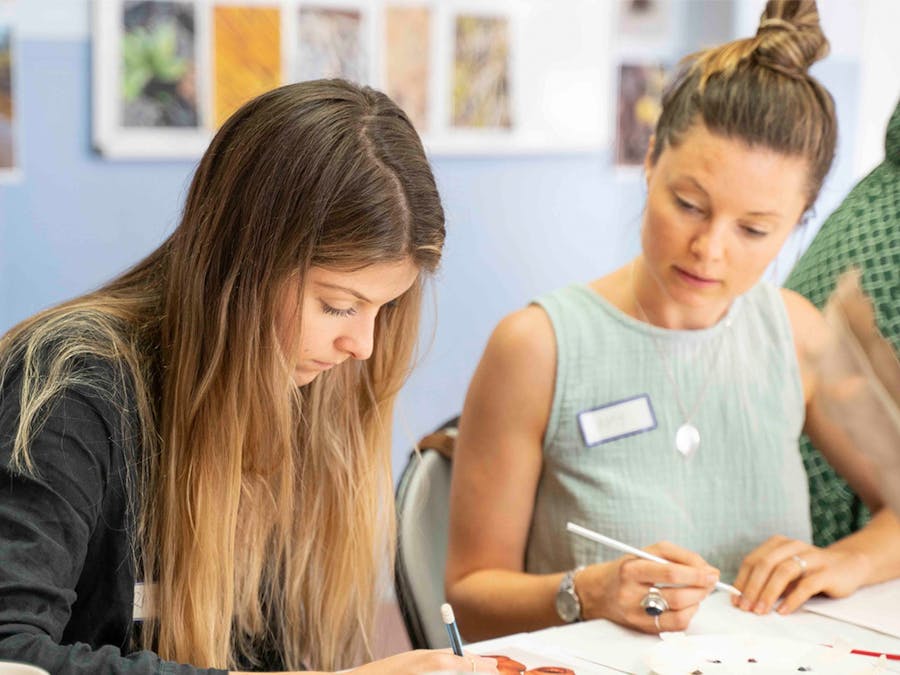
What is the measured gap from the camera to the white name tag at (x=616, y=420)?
181cm

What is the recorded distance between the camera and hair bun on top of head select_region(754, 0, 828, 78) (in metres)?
1.77

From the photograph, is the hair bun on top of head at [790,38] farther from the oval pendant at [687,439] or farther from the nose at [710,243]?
the oval pendant at [687,439]

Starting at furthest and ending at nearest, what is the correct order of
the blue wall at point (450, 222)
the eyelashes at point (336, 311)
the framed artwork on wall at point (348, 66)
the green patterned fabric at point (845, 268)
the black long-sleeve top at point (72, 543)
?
the framed artwork on wall at point (348, 66) < the blue wall at point (450, 222) < the green patterned fabric at point (845, 268) < the eyelashes at point (336, 311) < the black long-sleeve top at point (72, 543)

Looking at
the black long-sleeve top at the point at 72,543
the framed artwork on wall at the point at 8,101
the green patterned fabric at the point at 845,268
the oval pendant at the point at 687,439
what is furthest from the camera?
the framed artwork on wall at the point at 8,101

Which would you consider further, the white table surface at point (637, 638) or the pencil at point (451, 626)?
the white table surface at point (637, 638)

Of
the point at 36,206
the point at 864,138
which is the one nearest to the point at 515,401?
the point at 36,206

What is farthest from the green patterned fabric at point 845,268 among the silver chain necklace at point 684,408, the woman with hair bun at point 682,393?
the silver chain necklace at point 684,408

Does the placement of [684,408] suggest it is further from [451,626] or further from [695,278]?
[451,626]

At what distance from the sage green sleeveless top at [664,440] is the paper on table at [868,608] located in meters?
0.20

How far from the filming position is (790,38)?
1781mm

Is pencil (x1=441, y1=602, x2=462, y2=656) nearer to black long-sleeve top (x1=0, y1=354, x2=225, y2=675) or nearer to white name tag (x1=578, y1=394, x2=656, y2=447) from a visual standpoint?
black long-sleeve top (x1=0, y1=354, x2=225, y2=675)

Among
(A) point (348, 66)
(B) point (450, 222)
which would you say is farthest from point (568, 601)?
(A) point (348, 66)

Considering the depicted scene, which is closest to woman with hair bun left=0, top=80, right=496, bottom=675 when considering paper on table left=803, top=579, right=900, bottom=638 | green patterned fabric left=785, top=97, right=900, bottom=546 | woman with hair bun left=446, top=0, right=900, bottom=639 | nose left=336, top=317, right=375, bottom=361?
nose left=336, top=317, right=375, bottom=361

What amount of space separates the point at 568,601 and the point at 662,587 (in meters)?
0.17
